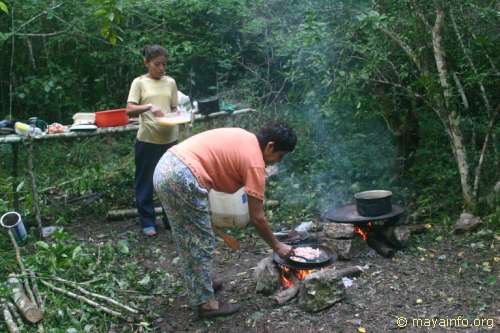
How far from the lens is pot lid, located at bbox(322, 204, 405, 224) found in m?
4.97

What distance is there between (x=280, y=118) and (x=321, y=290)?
15.2 ft

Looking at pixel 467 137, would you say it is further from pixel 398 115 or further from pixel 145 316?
pixel 145 316

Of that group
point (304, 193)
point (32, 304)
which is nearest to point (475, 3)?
point (304, 193)

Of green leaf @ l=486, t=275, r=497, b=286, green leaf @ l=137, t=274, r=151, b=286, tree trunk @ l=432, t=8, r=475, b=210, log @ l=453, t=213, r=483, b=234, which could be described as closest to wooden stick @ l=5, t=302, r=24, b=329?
green leaf @ l=137, t=274, r=151, b=286

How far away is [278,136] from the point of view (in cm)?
372

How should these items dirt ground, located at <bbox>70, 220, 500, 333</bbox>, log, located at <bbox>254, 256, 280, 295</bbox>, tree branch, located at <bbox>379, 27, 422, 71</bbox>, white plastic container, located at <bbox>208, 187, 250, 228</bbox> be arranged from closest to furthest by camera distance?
dirt ground, located at <bbox>70, 220, 500, 333</bbox>
white plastic container, located at <bbox>208, 187, 250, 228</bbox>
log, located at <bbox>254, 256, 280, 295</bbox>
tree branch, located at <bbox>379, 27, 422, 71</bbox>

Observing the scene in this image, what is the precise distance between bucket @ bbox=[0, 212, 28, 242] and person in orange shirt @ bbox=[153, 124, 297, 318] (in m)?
2.14

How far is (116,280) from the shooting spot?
482 centimetres

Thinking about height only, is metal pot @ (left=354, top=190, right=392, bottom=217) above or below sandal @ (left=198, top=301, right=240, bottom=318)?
above

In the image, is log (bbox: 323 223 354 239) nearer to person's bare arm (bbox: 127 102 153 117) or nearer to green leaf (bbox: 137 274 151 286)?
green leaf (bbox: 137 274 151 286)

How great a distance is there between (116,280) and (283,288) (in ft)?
5.00

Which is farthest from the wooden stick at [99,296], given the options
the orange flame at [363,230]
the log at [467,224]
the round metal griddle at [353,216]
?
the log at [467,224]

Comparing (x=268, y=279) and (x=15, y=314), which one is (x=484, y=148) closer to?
(x=268, y=279)

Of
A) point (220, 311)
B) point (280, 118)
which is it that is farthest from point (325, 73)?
point (220, 311)
